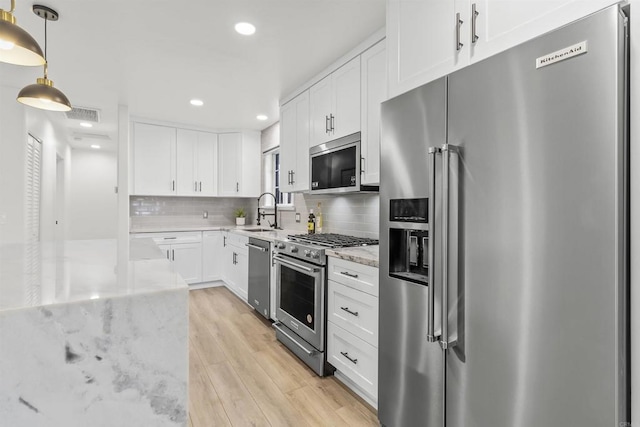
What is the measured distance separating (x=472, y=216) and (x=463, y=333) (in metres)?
0.47

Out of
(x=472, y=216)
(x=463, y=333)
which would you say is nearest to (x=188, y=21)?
(x=472, y=216)

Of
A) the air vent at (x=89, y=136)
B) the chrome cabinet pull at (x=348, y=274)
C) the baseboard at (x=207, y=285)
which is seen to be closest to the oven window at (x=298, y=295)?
the chrome cabinet pull at (x=348, y=274)

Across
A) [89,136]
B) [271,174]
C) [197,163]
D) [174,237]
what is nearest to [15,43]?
[174,237]

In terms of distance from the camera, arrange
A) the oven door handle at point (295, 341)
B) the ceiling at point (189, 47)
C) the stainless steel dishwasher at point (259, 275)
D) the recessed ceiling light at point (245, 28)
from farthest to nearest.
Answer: the stainless steel dishwasher at point (259, 275) → the oven door handle at point (295, 341) → the recessed ceiling light at point (245, 28) → the ceiling at point (189, 47)

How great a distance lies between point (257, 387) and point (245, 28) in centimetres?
253

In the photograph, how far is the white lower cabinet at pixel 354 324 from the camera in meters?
1.92

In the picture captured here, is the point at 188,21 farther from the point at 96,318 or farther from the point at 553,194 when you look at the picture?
the point at 553,194

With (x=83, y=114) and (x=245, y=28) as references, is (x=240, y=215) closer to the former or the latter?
(x=83, y=114)

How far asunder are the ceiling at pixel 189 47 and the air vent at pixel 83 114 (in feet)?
0.52

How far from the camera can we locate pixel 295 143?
3.52 metres

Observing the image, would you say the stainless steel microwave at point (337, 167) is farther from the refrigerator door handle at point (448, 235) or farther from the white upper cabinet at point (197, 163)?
the white upper cabinet at point (197, 163)

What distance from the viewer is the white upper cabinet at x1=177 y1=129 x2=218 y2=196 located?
16.1 ft

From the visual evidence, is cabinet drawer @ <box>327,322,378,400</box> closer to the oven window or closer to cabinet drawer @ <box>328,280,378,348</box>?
cabinet drawer @ <box>328,280,378,348</box>

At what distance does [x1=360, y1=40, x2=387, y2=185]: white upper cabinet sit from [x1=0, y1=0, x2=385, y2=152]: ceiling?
18 centimetres
